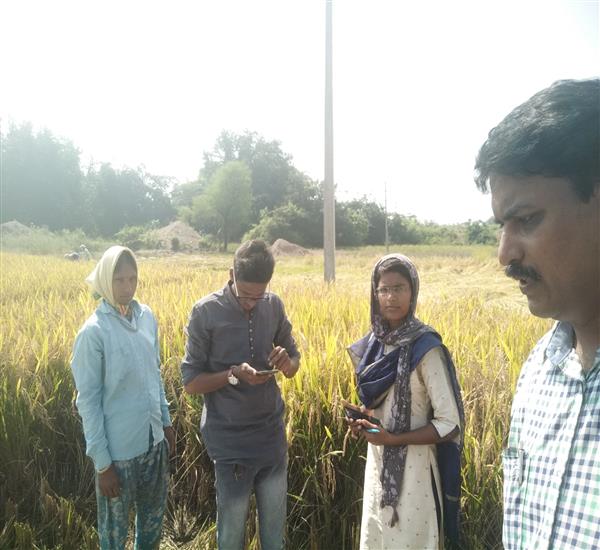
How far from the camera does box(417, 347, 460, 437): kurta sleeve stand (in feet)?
4.84

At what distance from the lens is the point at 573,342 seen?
0.82 meters

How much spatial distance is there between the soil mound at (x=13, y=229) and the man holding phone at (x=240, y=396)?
28.5 ft

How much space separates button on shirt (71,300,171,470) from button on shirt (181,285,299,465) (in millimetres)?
270

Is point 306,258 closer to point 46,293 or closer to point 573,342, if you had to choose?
point 46,293

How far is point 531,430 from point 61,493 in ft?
8.74

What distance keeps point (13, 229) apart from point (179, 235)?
10.6 feet

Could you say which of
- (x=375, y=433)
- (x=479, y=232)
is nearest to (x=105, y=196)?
(x=375, y=433)

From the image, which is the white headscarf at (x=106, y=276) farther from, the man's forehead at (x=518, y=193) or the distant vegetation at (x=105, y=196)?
the distant vegetation at (x=105, y=196)

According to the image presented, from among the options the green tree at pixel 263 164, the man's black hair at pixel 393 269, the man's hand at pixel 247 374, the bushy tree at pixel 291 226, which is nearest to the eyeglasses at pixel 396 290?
the man's black hair at pixel 393 269

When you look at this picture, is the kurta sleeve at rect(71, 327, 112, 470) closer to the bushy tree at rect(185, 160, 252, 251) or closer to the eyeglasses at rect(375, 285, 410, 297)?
the eyeglasses at rect(375, 285, 410, 297)

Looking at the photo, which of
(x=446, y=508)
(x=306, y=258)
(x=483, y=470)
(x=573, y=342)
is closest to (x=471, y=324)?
(x=483, y=470)

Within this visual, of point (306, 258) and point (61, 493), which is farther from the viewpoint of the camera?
point (306, 258)

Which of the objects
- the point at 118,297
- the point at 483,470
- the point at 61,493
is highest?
the point at 118,297

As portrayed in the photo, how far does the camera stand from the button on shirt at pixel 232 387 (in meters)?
1.71
